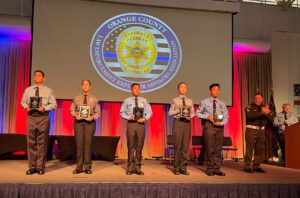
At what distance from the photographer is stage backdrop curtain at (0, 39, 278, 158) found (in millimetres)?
9203

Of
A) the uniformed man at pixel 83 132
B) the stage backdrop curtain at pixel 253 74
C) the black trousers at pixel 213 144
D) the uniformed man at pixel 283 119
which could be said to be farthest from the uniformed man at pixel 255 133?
the stage backdrop curtain at pixel 253 74

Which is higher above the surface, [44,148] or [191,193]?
[44,148]

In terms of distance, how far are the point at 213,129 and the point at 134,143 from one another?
138 centimetres

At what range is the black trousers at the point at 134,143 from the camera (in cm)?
578

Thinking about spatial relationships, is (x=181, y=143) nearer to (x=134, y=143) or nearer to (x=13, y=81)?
(x=134, y=143)

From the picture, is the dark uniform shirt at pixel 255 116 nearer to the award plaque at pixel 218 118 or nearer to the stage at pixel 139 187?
the award plaque at pixel 218 118

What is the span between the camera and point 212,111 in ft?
20.0

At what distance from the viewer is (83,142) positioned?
566 cm

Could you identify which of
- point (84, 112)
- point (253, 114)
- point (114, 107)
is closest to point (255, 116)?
point (253, 114)

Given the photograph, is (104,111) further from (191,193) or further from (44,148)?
(191,193)

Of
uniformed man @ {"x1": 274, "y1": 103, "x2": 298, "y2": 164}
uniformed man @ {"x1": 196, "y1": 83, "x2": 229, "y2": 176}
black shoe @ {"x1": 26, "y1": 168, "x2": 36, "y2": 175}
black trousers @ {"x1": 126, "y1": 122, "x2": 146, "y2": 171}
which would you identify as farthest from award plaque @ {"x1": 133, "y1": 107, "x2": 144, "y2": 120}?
uniformed man @ {"x1": 274, "y1": 103, "x2": 298, "y2": 164}

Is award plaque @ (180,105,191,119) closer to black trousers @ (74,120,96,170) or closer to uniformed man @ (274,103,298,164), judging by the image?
black trousers @ (74,120,96,170)

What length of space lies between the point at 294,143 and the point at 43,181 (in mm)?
5033

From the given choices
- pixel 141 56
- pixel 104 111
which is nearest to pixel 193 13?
pixel 141 56
